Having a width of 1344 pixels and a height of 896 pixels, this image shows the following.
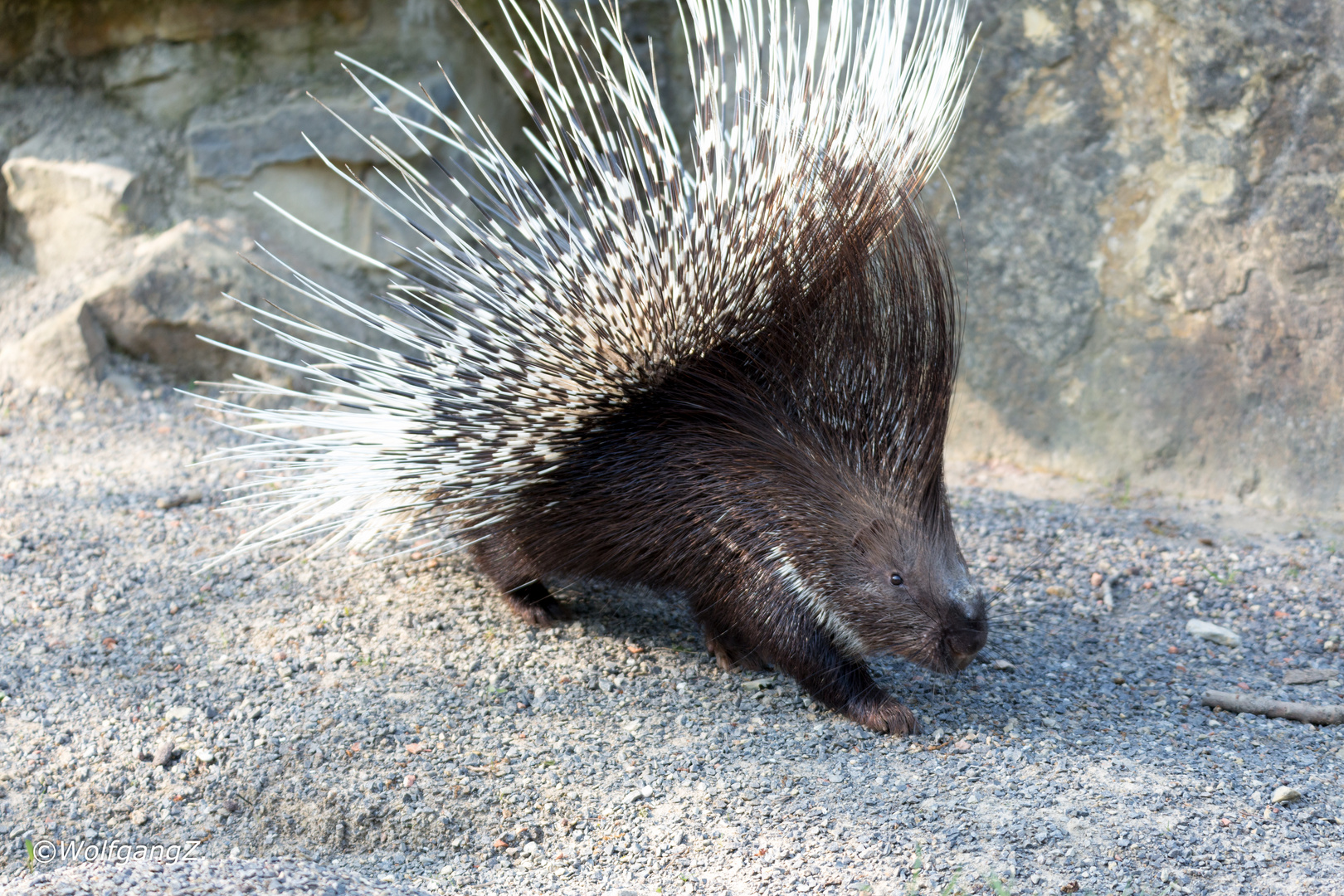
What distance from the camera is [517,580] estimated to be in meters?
3.11

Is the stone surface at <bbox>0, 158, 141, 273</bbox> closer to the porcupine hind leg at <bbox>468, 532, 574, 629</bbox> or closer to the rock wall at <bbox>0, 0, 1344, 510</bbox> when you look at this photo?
the rock wall at <bbox>0, 0, 1344, 510</bbox>

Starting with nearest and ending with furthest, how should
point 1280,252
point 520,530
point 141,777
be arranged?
point 141,777 → point 520,530 → point 1280,252

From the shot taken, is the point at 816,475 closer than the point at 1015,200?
Yes

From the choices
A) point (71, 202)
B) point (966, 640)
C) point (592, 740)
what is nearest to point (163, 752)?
point (592, 740)

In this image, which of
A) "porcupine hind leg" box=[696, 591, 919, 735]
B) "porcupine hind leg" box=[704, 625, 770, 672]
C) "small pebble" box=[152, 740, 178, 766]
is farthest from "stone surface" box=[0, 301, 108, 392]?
"porcupine hind leg" box=[696, 591, 919, 735]

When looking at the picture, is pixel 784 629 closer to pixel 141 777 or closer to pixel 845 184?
pixel 845 184

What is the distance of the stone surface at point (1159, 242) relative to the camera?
396cm

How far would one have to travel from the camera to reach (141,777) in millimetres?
2443

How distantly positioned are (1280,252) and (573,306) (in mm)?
2766

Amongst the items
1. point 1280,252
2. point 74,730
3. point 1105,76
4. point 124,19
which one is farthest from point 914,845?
point 124,19

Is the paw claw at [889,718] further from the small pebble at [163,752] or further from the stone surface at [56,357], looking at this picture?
the stone surface at [56,357]

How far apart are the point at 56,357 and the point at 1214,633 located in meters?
4.39

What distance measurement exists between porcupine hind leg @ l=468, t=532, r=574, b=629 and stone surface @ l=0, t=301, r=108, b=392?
2.43 m

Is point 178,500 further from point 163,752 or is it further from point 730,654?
point 730,654
